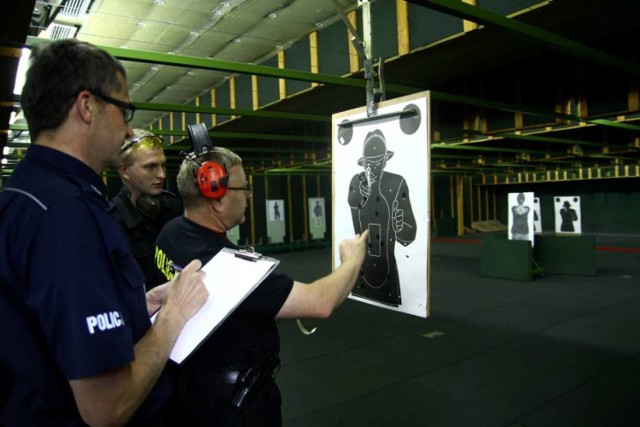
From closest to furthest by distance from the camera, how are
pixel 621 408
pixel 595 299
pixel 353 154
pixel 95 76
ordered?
pixel 95 76 → pixel 353 154 → pixel 621 408 → pixel 595 299

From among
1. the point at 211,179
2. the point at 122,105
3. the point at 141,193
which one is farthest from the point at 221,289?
the point at 141,193

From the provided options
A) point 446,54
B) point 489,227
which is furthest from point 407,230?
point 489,227

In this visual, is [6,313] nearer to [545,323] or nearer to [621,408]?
[621,408]

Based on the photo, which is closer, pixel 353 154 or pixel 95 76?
pixel 95 76

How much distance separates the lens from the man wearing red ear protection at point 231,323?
123cm

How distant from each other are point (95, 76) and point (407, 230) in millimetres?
1075

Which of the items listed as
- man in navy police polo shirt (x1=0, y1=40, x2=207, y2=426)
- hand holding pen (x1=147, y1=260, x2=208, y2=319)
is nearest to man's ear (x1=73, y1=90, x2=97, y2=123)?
man in navy police polo shirt (x1=0, y1=40, x2=207, y2=426)

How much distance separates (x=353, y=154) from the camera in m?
1.79

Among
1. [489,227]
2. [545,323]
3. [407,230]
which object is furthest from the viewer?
[489,227]

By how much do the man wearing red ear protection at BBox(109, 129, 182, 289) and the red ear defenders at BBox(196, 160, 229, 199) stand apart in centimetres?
90

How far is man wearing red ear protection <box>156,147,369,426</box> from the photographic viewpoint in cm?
123

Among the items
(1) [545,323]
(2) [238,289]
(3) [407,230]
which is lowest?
(1) [545,323]

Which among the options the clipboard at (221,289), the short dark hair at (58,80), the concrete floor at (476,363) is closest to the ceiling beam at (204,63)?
the short dark hair at (58,80)

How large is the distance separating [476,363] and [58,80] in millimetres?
3405
